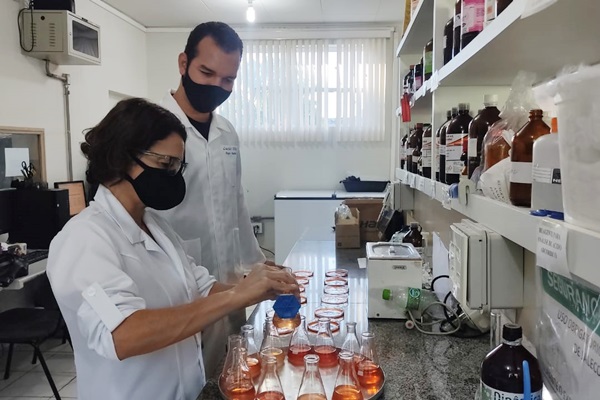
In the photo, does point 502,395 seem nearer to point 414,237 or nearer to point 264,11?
point 414,237

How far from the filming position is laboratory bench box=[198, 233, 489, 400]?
1253 mm

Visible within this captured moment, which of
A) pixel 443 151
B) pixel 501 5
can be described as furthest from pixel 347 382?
pixel 501 5

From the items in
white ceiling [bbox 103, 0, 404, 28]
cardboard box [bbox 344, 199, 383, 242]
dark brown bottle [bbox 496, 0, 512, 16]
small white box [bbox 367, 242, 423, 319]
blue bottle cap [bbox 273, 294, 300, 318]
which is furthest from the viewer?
white ceiling [bbox 103, 0, 404, 28]

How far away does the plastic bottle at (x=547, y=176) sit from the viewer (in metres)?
0.78

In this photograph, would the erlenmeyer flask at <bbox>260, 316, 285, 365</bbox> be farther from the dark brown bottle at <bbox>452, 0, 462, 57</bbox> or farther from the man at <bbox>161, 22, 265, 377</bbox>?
the dark brown bottle at <bbox>452, 0, 462, 57</bbox>

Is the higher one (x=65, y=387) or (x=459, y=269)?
(x=459, y=269)

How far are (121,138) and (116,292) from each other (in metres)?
0.40

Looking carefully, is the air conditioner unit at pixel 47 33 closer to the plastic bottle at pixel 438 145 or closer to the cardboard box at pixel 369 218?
the cardboard box at pixel 369 218

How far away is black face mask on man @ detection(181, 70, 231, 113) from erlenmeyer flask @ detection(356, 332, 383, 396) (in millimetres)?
1163

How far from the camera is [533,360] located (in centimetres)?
95

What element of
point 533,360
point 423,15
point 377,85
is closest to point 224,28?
point 423,15

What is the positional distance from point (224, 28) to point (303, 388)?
1.41 m

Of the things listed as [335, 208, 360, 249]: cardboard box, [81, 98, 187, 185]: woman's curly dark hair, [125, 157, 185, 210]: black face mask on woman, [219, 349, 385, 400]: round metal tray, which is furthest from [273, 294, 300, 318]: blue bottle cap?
[335, 208, 360, 249]: cardboard box

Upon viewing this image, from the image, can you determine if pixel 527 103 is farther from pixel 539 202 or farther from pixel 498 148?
pixel 539 202
